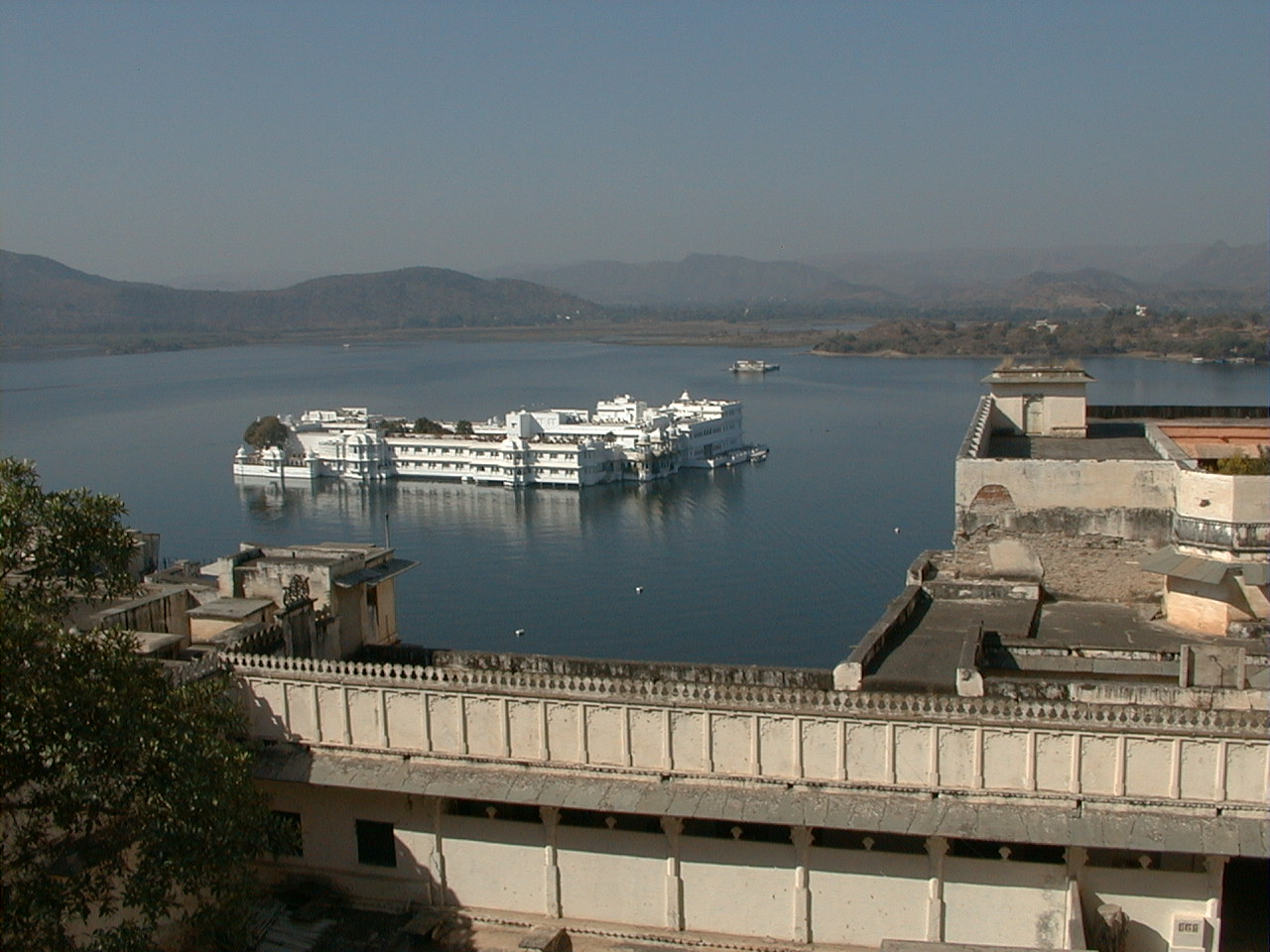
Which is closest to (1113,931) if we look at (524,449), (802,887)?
(802,887)

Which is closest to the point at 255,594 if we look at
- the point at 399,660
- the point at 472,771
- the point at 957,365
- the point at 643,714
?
the point at 399,660

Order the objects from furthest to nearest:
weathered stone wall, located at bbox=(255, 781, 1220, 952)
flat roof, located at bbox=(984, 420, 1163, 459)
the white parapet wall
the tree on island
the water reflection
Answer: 1. the water reflection
2. flat roof, located at bbox=(984, 420, 1163, 459)
3. weathered stone wall, located at bbox=(255, 781, 1220, 952)
4. the white parapet wall
5. the tree on island

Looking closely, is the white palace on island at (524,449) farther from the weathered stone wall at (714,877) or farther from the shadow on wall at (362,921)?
the weathered stone wall at (714,877)

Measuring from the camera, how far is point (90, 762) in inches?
326

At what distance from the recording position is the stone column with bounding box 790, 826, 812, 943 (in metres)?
10.2

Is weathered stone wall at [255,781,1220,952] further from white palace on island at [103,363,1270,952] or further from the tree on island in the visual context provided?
the tree on island

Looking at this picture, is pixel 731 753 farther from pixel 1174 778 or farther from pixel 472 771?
pixel 1174 778

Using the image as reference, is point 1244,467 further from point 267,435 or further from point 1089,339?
point 1089,339

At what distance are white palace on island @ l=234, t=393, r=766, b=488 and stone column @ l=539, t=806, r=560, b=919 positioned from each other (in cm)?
5439

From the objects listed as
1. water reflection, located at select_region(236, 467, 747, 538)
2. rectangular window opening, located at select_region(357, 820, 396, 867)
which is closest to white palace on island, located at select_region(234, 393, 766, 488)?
water reflection, located at select_region(236, 467, 747, 538)

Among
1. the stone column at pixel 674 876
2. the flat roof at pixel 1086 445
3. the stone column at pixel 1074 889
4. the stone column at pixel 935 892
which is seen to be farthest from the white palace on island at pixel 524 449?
the stone column at pixel 1074 889

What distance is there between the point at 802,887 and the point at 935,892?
1.05 m

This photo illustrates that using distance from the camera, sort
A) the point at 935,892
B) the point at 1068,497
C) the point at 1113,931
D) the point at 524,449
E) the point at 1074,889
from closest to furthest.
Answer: the point at 1113,931 → the point at 1074,889 → the point at 935,892 → the point at 1068,497 → the point at 524,449

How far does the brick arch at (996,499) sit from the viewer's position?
1627cm
